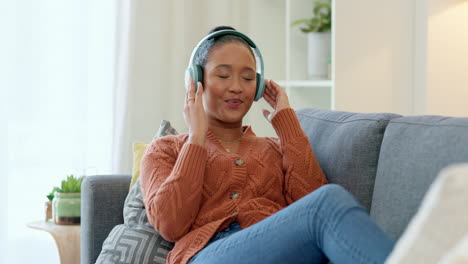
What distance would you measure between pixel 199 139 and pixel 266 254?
496mm

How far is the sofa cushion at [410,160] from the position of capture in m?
1.61

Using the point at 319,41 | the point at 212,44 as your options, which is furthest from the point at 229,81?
the point at 319,41

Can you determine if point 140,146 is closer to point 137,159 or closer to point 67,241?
point 137,159

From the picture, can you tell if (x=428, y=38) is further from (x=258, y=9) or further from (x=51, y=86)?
(x=51, y=86)

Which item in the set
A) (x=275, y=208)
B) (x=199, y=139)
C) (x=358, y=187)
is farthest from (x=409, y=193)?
(x=199, y=139)

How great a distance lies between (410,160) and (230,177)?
0.52 meters

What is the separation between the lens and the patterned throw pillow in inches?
83.0

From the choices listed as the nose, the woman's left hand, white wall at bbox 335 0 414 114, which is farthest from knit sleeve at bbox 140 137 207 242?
white wall at bbox 335 0 414 114

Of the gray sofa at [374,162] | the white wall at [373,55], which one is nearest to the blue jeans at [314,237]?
the gray sofa at [374,162]

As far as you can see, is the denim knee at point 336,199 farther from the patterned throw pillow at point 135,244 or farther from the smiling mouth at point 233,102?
the patterned throw pillow at point 135,244

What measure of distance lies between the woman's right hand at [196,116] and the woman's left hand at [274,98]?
0.82 feet

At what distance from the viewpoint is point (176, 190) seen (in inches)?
74.1

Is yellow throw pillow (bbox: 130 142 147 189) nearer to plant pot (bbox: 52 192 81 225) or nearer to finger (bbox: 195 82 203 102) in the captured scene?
plant pot (bbox: 52 192 81 225)

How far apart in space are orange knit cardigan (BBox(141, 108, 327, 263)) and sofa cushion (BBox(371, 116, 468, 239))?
11.7 inches
